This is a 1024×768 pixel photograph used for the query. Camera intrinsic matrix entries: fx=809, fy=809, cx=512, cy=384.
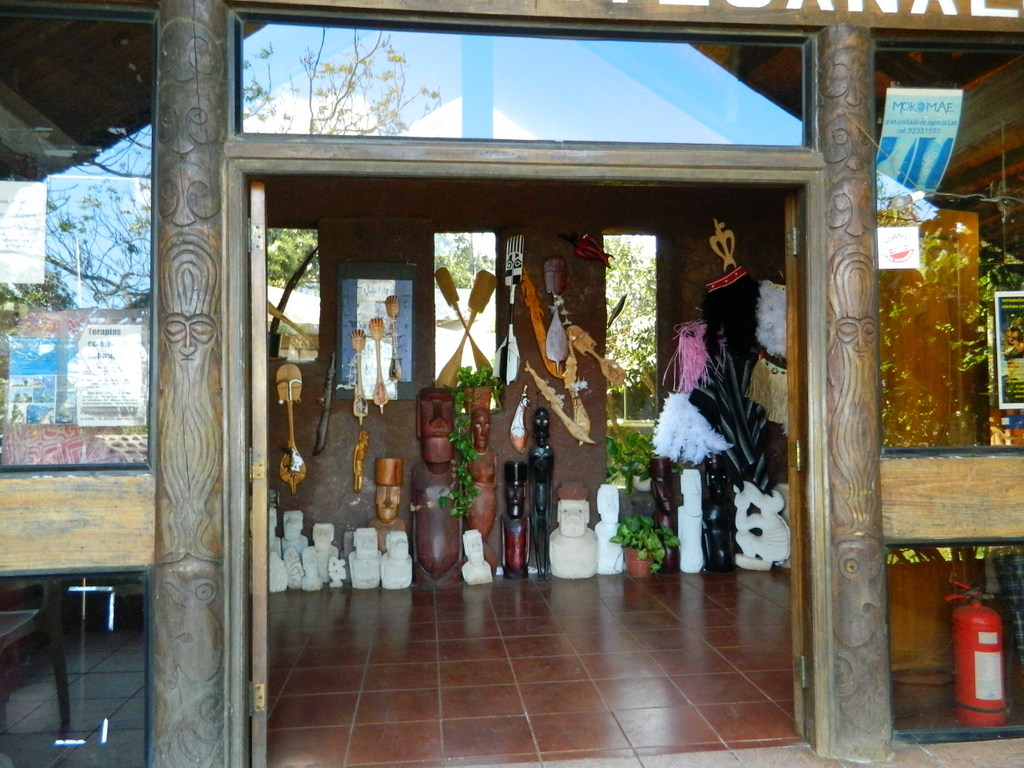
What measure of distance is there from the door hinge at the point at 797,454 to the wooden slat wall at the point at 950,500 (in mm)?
321

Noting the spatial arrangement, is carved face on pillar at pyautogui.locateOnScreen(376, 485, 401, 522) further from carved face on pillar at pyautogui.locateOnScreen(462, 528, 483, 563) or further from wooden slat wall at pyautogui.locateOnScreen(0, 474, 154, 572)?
wooden slat wall at pyautogui.locateOnScreen(0, 474, 154, 572)

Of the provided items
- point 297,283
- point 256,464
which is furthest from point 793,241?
point 297,283

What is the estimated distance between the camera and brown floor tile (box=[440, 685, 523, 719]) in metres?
3.75

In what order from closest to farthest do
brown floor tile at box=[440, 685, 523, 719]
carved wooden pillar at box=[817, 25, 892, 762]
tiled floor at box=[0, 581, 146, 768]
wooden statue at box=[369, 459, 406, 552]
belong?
tiled floor at box=[0, 581, 146, 768] < carved wooden pillar at box=[817, 25, 892, 762] < brown floor tile at box=[440, 685, 523, 719] < wooden statue at box=[369, 459, 406, 552]

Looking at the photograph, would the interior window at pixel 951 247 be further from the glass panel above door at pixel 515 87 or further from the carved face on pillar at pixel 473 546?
the carved face on pillar at pixel 473 546

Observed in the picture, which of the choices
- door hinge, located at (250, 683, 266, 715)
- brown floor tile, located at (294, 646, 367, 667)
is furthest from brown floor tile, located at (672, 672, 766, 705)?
door hinge, located at (250, 683, 266, 715)

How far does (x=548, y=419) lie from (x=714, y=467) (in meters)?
1.44

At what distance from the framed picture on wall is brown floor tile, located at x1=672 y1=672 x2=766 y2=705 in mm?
3417

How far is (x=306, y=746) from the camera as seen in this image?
11.1 ft

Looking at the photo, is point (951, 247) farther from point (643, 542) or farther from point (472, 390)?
point (472, 390)

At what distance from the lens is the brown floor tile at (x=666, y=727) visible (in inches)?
135

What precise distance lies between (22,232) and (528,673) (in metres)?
3.12

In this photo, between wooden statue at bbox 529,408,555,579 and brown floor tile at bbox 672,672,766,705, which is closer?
brown floor tile at bbox 672,672,766,705

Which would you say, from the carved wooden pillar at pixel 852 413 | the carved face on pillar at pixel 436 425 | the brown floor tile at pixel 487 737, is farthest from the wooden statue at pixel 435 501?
the carved wooden pillar at pixel 852 413
